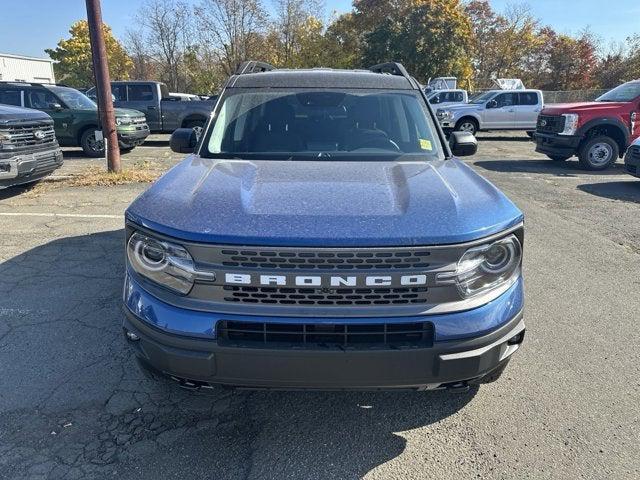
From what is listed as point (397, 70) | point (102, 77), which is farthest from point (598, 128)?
point (102, 77)

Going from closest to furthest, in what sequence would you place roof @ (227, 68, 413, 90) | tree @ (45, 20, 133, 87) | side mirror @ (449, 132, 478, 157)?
1. roof @ (227, 68, 413, 90)
2. side mirror @ (449, 132, 478, 157)
3. tree @ (45, 20, 133, 87)

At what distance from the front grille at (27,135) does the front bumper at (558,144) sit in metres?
11.0

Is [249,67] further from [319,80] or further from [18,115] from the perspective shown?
[18,115]

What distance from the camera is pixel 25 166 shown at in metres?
7.47

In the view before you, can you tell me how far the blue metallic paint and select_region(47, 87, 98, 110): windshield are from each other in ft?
39.7

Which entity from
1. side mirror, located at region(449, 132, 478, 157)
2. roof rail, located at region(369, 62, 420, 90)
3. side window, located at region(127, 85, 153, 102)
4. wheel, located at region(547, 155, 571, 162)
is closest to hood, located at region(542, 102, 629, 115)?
wheel, located at region(547, 155, 571, 162)

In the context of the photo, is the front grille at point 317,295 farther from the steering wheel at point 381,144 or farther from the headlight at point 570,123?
the headlight at point 570,123

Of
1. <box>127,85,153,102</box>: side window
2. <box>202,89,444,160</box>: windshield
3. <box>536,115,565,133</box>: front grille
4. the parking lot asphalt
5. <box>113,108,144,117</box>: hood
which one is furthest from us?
<box>127,85,153,102</box>: side window

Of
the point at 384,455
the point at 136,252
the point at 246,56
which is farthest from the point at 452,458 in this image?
the point at 246,56

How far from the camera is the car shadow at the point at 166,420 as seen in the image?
2346mm

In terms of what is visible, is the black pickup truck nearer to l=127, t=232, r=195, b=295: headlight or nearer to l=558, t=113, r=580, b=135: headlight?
l=127, t=232, r=195, b=295: headlight

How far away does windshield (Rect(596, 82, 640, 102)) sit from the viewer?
11.3 metres

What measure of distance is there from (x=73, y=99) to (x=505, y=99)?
580 inches

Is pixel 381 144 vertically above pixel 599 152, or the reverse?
pixel 381 144
